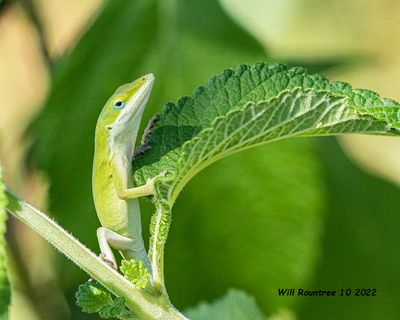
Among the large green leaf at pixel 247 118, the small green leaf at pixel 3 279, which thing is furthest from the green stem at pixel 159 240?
the small green leaf at pixel 3 279

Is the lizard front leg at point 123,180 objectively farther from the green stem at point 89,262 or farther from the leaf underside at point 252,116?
the green stem at point 89,262

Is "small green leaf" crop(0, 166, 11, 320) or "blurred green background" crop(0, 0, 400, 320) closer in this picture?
"small green leaf" crop(0, 166, 11, 320)

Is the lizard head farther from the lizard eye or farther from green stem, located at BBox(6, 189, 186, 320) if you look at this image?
green stem, located at BBox(6, 189, 186, 320)

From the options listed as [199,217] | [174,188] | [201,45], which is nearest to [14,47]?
[201,45]

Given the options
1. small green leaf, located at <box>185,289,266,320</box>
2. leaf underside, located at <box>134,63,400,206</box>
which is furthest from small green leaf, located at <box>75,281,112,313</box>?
small green leaf, located at <box>185,289,266,320</box>

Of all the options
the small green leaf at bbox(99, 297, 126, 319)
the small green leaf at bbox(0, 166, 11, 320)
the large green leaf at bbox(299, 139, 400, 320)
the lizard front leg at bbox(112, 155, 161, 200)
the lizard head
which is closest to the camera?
the small green leaf at bbox(0, 166, 11, 320)

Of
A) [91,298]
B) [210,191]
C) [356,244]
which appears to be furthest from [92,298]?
[356,244]
